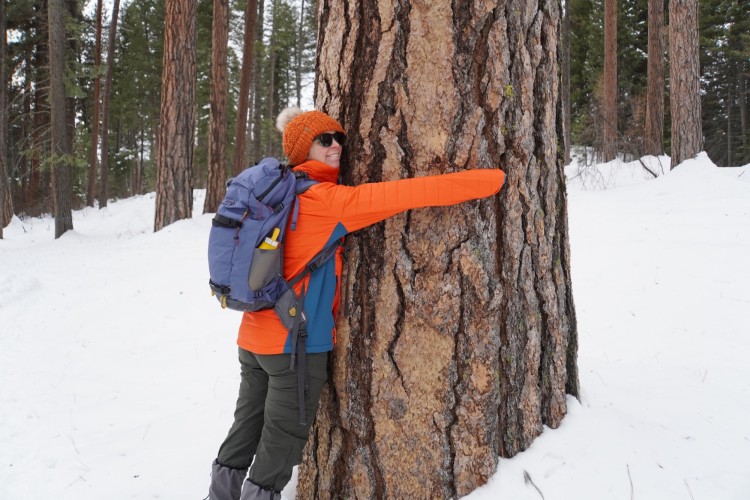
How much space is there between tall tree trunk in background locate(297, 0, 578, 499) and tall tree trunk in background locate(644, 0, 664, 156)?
12.0 m

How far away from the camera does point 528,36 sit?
77.3 inches

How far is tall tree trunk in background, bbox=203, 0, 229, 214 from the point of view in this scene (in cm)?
1144

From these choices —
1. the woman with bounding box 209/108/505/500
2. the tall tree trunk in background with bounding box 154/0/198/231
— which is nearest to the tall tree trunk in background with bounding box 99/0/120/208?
the tall tree trunk in background with bounding box 154/0/198/231

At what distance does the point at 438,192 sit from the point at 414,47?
23.2 inches

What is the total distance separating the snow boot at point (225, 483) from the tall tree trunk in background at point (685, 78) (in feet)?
31.5

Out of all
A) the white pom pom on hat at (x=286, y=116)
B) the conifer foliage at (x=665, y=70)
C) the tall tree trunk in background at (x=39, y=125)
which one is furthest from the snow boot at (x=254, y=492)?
the tall tree trunk in background at (x=39, y=125)

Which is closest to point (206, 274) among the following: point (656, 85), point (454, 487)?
point (454, 487)

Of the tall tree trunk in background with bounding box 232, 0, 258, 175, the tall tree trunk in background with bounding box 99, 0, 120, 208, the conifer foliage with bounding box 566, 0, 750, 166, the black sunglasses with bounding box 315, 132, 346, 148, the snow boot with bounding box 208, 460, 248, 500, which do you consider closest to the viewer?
the black sunglasses with bounding box 315, 132, 346, 148

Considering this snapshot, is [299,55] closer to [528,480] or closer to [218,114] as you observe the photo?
[218,114]

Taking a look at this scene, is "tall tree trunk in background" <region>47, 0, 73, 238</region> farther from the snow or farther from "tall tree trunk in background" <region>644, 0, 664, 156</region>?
"tall tree trunk in background" <region>644, 0, 664, 156</region>

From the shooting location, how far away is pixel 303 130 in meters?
2.11

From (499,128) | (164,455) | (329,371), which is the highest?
(499,128)

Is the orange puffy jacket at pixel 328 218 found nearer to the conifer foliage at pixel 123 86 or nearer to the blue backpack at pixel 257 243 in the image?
the blue backpack at pixel 257 243

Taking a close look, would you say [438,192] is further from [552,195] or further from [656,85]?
[656,85]
